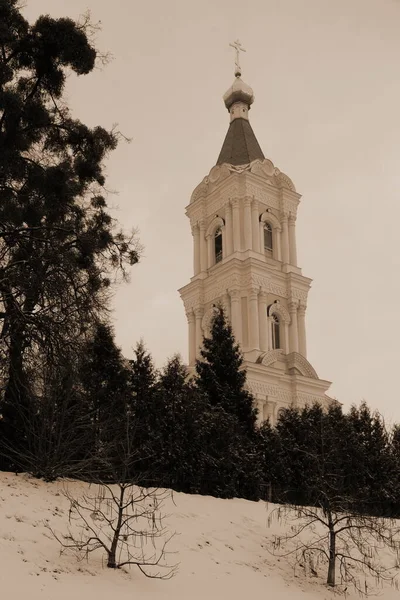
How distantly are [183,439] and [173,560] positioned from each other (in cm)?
660

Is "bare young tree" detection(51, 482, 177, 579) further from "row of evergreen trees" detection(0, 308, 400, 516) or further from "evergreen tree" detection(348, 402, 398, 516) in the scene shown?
"evergreen tree" detection(348, 402, 398, 516)

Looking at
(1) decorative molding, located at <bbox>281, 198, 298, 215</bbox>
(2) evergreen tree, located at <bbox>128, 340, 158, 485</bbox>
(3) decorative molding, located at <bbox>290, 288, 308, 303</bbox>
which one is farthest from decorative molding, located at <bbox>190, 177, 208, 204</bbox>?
(2) evergreen tree, located at <bbox>128, 340, 158, 485</bbox>

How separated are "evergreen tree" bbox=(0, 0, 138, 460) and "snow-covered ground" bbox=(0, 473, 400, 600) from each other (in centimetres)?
303

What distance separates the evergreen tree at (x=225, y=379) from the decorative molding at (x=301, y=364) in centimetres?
1722

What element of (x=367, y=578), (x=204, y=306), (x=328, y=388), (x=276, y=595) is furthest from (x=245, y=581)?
(x=204, y=306)

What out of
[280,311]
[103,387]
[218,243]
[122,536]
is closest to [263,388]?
[280,311]

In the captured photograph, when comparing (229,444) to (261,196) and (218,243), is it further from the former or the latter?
(261,196)

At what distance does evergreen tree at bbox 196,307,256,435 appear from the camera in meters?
25.0

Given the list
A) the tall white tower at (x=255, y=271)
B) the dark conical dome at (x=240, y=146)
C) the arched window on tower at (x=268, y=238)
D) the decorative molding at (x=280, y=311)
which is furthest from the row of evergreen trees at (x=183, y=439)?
the dark conical dome at (x=240, y=146)

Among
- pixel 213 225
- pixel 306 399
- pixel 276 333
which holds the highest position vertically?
pixel 213 225

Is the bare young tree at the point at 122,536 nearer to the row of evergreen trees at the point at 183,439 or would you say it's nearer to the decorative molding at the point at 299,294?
the row of evergreen trees at the point at 183,439

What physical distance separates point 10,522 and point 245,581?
4.23 m

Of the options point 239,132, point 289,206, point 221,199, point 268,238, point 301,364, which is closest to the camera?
point 301,364

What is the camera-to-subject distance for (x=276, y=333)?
1927 inches
